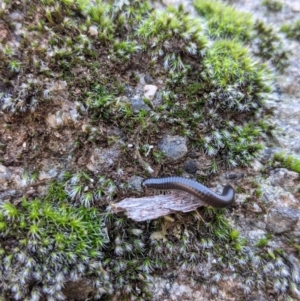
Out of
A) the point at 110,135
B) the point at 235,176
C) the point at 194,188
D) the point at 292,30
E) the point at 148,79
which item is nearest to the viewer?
the point at 194,188

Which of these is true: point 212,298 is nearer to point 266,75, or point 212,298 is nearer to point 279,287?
point 279,287

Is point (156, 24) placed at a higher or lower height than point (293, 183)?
higher

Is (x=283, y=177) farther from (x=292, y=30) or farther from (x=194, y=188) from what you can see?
(x=292, y=30)

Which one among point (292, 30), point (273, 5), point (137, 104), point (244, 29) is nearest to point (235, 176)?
point (137, 104)

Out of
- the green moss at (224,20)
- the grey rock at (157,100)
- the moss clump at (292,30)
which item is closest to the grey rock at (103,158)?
the grey rock at (157,100)

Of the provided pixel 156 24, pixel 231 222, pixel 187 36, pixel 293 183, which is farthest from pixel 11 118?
pixel 293 183
